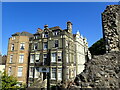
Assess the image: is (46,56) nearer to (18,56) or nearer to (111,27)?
(18,56)

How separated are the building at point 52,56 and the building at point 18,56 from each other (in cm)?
153

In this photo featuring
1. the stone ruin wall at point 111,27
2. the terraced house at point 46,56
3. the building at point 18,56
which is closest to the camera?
the stone ruin wall at point 111,27

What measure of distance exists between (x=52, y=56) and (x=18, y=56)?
9170 millimetres

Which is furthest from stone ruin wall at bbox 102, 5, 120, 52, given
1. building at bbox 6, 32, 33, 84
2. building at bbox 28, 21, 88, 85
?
building at bbox 6, 32, 33, 84

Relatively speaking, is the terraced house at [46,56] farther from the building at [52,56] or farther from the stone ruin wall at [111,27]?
the stone ruin wall at [111,27]

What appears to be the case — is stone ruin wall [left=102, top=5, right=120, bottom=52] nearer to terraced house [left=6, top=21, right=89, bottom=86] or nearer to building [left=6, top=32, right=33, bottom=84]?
terraced house [left=6, top=21, right=89, bottom=86]

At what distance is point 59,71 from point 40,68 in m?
4.75

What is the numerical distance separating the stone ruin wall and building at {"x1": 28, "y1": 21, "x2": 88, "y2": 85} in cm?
1381

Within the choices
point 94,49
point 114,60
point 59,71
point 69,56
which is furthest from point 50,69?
point 94,49

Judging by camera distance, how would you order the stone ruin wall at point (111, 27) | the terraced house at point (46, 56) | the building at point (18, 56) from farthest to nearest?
the building at point (18, 56), the terraced house at point (46, 56), the stone ruin wall at point (111, 27)

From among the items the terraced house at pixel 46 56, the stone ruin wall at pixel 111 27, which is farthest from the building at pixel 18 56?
the stone ruin wall at pixel 111 27

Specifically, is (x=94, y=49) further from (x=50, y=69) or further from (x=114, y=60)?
(x=114, y=60)

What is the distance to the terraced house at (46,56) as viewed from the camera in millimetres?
21203

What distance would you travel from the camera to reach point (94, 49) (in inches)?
1686
